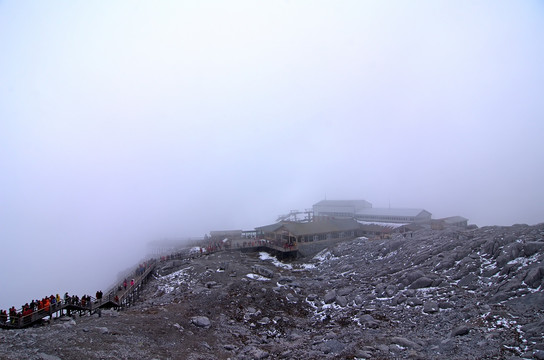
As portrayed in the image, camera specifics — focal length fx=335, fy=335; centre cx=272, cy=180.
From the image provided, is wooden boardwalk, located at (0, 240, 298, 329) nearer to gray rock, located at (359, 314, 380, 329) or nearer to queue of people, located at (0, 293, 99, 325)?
queue of people, located at (0, 293, 99, 325)

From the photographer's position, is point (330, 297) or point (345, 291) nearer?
point (330, 297)

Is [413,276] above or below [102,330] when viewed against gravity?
below

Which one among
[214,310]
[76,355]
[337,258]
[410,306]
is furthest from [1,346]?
[337,258]

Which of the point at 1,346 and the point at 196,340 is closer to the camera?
the point at 1,346

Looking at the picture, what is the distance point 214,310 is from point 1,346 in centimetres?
1367

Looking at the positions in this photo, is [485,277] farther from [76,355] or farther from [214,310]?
[76,355]

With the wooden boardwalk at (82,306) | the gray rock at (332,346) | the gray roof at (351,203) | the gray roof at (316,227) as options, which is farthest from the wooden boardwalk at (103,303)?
the gray roof at (351,203)

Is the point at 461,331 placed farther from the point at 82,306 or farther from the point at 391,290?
the point at 82,306

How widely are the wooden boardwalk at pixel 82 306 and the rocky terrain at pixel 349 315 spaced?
1.26 m

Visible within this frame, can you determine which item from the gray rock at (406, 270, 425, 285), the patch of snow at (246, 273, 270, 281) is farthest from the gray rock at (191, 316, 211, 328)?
the gray rock at (406, 270, 425, 285)

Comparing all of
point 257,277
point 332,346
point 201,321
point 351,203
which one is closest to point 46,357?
point 201,321

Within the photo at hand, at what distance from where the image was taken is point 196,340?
21469mm

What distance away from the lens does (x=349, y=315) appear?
25.7m

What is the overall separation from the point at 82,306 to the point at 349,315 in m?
22.0
